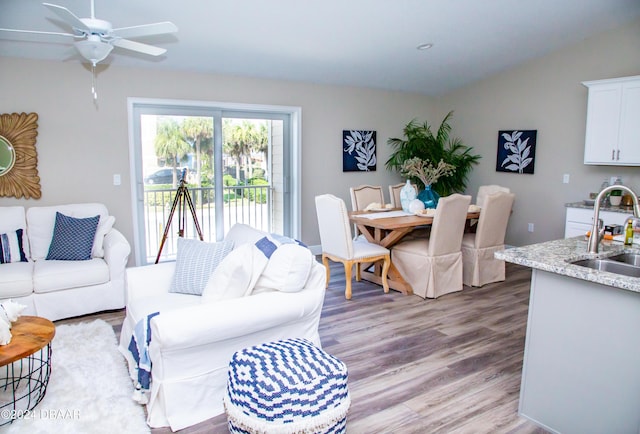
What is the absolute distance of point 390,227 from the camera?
4.23 metres

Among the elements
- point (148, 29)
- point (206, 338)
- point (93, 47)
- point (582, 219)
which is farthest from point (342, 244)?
point (582, 219)

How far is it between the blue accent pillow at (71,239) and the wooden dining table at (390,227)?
258 centimetres

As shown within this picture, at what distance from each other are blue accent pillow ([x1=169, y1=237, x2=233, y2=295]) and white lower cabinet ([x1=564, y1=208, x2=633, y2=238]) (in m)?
3.99

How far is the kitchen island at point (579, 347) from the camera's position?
199 cm

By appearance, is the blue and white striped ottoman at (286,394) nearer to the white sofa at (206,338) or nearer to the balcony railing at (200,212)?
the white sofa at (206,338)

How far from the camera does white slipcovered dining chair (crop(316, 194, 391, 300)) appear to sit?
14.1ft

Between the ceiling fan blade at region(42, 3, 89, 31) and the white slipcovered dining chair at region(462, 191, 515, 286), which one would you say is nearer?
the ceiling fan blade at region(42, 3, 89, 31)

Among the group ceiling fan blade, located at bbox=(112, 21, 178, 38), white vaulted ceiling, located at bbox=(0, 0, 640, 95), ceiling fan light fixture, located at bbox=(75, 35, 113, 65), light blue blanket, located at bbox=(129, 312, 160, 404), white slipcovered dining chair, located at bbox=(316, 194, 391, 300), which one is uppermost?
white vaulted ceiling, located at bbox=(0, 0, 640, 95)

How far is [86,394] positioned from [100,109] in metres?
3.13

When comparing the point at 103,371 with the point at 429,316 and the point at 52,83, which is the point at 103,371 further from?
the point at 52,83

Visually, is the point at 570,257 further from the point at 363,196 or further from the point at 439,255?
the point at 363,196

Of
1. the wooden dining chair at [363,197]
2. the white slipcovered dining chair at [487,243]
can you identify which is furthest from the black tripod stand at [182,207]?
the white slipcovered dining chair at [487,243]

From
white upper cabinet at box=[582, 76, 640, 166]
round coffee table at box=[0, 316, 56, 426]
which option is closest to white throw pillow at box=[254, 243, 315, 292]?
round coffee table at box=[0, 316, 56, 426]

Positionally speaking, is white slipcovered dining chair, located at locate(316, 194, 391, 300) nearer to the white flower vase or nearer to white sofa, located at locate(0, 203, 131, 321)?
the white flower vase
